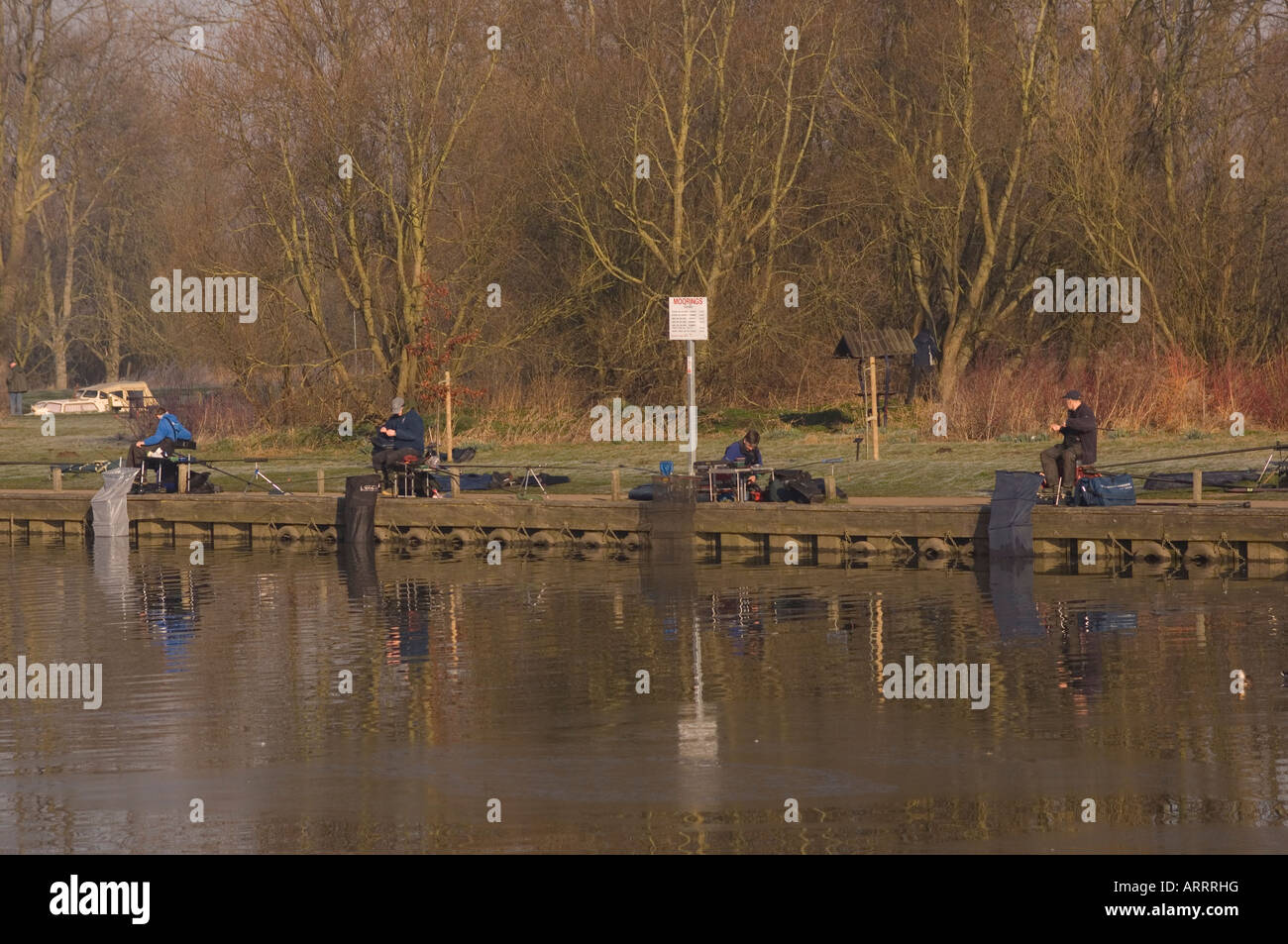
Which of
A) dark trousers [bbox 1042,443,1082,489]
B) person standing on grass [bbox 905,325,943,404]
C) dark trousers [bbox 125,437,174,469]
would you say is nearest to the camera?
dark trousers [bbox 1042,443,1082,489]

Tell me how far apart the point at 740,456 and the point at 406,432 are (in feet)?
18.0

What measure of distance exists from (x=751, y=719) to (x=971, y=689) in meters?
2.31

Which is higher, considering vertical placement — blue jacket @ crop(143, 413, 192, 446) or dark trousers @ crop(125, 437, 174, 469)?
blue jacket @ crop(143, 413, 192, 446)

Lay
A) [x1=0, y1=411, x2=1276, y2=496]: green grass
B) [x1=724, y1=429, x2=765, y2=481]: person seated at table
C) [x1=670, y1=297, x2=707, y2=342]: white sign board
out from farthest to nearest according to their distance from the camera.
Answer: [x1=0, y1=411, x2=1276, y2=496]: green grass
[x1=724, y1=429, x2=765, y2=481]: person seated at table
[x1=670, y1=297, x2=707, y2=342]: white sign board

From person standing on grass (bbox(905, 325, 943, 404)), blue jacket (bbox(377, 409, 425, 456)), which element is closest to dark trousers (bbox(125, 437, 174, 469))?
blue jacket (bbox(377, 409, 425, 456))

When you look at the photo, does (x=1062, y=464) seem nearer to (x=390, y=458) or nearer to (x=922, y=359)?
(x=390, y=458)

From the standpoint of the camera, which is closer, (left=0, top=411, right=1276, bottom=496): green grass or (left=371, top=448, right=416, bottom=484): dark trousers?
(left=371, top=448, right=416, bottom=484): dark trousers

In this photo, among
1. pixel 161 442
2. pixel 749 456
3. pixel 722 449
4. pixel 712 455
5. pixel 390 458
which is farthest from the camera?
pixel 722 449

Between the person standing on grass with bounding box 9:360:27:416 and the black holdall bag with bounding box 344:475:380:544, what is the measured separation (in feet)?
133

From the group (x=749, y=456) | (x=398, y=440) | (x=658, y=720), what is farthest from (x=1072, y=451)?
(x=658, y=720)

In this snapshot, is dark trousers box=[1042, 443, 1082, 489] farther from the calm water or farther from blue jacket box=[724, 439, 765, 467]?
blue jacket box=[724, 439, 765, 467]

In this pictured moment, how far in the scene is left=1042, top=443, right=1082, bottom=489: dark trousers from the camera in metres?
27.2

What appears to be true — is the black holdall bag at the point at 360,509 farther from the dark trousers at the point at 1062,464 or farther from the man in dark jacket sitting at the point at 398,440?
the dark trousers at the point at 1062,464

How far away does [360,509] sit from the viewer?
105 feet
